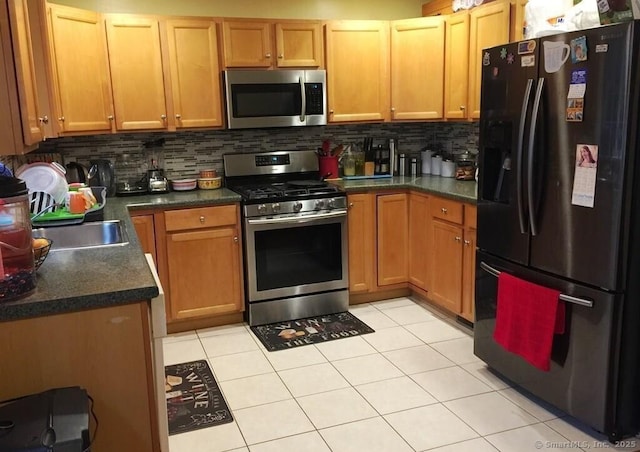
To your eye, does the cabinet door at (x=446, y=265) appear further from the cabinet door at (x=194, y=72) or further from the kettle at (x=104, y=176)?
the kettle at (x=104, y=176)

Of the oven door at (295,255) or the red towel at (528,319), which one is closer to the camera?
the red towel at (528,319)

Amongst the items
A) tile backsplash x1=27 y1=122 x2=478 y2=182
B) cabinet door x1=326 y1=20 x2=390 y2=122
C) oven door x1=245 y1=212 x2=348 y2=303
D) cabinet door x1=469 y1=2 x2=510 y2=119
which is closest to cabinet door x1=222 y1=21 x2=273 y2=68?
cabinet door x1=326 y1=20 x2=390 y2=122

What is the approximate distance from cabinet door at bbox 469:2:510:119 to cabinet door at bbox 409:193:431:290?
2.29 ft

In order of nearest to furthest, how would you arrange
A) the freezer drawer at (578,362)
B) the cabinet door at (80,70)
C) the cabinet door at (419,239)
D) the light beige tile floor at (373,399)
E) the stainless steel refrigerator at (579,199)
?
the stainless steel refrigerator at (579,199), the freezer drawer at (578,362), the light beige tile floor at (373,399), the cabinet door at (80,70), the cabinet door at (419,239)

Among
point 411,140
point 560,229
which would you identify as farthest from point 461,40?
point 560,229

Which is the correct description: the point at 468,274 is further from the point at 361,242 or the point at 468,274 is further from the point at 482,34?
the point at 482,34

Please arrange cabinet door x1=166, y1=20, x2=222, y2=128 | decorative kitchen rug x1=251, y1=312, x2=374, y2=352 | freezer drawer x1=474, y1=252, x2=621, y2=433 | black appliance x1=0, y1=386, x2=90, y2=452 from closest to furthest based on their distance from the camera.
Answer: black appliance x1=0, y1=386, x2=90, y2=452 < freezer drawer x1=474, y1=252, x2=621, y2=433 < decorative kitchen rug x1=251, y1=312, x2=374, y2=352 < cabinet door x1=166, y1=20, x2=222, y2=128

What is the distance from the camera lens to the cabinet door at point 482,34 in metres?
3.50

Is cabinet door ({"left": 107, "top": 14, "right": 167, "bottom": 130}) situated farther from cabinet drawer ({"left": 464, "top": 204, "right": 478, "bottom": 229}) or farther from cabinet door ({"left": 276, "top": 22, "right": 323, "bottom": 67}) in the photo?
cabinet drawer ({"left": 464, "top": 204, "right": 478, "bottom": 229})

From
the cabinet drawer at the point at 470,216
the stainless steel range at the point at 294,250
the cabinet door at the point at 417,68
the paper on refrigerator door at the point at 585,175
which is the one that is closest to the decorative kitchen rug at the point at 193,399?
the stainless steel range at the point at 294,250

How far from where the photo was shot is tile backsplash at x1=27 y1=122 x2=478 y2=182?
155 inches

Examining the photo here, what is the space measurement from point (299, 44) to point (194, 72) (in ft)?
2.51

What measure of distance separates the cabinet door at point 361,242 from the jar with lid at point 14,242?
2.49 m

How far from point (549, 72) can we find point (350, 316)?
7.18 ft
